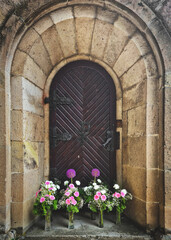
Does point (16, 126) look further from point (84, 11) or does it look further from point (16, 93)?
point (84, 11)

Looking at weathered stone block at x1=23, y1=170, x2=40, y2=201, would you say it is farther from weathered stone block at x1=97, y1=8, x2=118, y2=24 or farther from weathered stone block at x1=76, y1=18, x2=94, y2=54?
weathered stone block at x1=97, y1=8, x2=118, y2=24

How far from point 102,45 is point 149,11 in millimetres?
689

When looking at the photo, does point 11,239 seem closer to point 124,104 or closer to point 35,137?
point 35,137

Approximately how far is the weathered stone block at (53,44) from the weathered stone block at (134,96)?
3.65 feet

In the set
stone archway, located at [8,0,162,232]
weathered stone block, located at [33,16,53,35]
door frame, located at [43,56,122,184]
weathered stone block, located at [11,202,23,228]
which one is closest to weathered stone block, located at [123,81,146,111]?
stone archway, located at [8,0,162,232]

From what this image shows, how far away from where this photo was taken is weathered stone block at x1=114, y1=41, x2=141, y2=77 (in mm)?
2092

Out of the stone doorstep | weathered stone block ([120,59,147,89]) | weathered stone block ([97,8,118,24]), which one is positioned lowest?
the stone doorstep

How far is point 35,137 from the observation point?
7.32ft

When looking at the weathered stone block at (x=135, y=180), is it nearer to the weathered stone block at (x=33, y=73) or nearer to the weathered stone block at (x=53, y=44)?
the weathered stone block at (x=33, y=73)

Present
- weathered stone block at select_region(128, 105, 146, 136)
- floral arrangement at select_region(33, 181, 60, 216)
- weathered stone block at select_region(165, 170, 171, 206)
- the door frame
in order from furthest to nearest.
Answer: the door frame < weathered stone block at select_region(128, 105, 146, 136) < floral arrangement at select_region(33, 181, 60, 216) < weathered stone block at select_region(165, 170, 171, 206)

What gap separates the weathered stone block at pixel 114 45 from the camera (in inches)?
83.4

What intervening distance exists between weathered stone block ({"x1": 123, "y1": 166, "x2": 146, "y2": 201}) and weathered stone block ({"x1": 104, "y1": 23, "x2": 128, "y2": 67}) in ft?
5.05

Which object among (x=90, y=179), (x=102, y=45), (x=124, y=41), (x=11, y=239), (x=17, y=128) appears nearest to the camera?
(x=11, y=239)

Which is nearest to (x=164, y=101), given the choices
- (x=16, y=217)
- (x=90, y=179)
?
(x=90, y=179)
